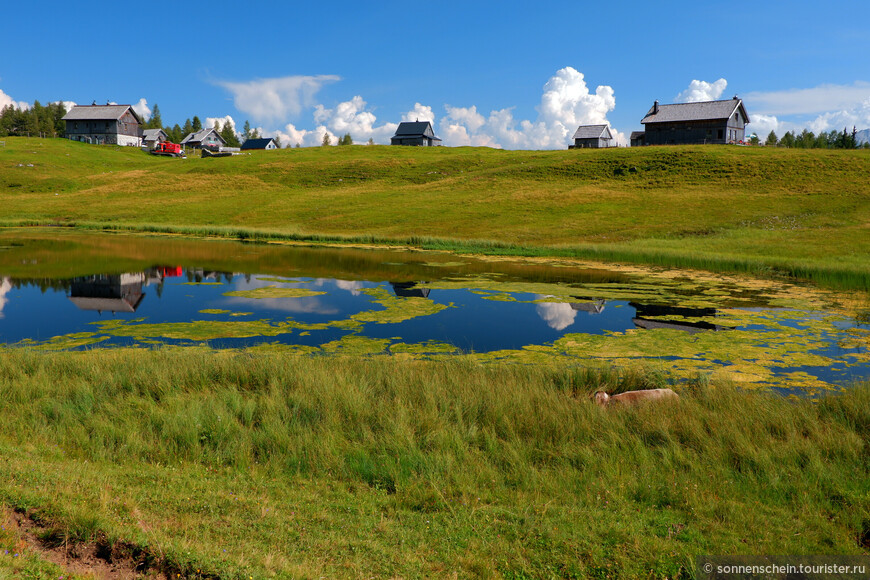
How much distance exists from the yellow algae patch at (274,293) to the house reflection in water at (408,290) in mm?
3802

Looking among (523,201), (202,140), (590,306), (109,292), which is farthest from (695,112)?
(202,140)

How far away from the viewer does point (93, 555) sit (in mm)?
5832

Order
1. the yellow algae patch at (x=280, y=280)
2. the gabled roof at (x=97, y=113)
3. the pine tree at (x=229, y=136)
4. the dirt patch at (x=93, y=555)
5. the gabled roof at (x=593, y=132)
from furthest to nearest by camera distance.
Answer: the pine tree at (x=229, y=136) → the gabled roof at (x=97, y=113) → the gabled roof at (x=593, y=132) → the yellow algae patch at (x=280, y=280) → the dirt patch at (x=93, y=555)

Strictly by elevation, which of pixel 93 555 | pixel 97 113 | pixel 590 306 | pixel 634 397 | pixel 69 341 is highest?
pixel 97 113

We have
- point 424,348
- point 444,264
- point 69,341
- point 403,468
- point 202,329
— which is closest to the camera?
point 403,468

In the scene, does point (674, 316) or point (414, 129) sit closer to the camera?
point (674, 316)

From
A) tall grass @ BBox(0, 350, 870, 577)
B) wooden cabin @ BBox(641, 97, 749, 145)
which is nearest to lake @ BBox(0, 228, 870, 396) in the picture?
tall grass @ BBox(0, 350, 870, 577)

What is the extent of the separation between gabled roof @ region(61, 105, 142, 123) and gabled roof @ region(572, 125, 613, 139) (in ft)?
359

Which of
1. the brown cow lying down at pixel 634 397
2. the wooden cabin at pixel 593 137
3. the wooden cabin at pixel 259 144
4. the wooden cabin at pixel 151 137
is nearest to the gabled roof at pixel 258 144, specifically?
the wooden cabin at pixel 259 144

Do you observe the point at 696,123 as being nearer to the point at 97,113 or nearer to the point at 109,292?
the point at 109,292

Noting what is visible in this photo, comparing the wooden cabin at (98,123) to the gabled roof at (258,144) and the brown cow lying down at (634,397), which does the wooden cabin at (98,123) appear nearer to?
the gabled roof at (258,144)

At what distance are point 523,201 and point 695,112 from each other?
5388 cm

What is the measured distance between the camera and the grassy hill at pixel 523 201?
139 ft

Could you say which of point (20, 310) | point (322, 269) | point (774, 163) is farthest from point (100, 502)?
point (774, 163)
